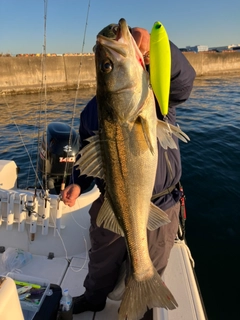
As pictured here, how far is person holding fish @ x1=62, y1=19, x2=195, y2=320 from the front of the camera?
1.63m

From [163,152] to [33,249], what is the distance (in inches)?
104

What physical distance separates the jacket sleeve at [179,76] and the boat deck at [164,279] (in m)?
1.83

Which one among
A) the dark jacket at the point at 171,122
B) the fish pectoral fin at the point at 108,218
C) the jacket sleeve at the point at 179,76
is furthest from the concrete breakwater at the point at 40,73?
the fish pectoral fin at the point at 108,218

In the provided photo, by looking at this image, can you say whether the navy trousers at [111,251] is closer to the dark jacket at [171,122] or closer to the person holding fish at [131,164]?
the person holding fish at [131,164]

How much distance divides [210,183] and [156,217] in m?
5.30

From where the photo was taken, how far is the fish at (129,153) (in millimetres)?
1609

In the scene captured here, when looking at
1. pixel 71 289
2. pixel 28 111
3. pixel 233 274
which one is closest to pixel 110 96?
pixel 71 289

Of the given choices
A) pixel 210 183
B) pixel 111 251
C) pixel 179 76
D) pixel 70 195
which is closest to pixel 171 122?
pixel 179 76

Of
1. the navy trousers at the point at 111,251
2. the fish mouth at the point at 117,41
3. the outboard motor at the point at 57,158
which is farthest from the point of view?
the outboard motor at the point at 57,158

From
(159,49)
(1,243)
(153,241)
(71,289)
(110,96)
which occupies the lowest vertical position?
(71,289)

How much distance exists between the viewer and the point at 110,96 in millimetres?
1644

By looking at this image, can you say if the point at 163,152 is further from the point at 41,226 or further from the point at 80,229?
the point at 41,226

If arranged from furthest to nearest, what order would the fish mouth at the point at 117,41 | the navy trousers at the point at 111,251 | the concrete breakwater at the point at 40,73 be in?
the concrete breakwater at the point at 40,73 < the navy trousers at the point at 111,251 < the fish mouth at the point at 117,41

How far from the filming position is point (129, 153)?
5.83ft
